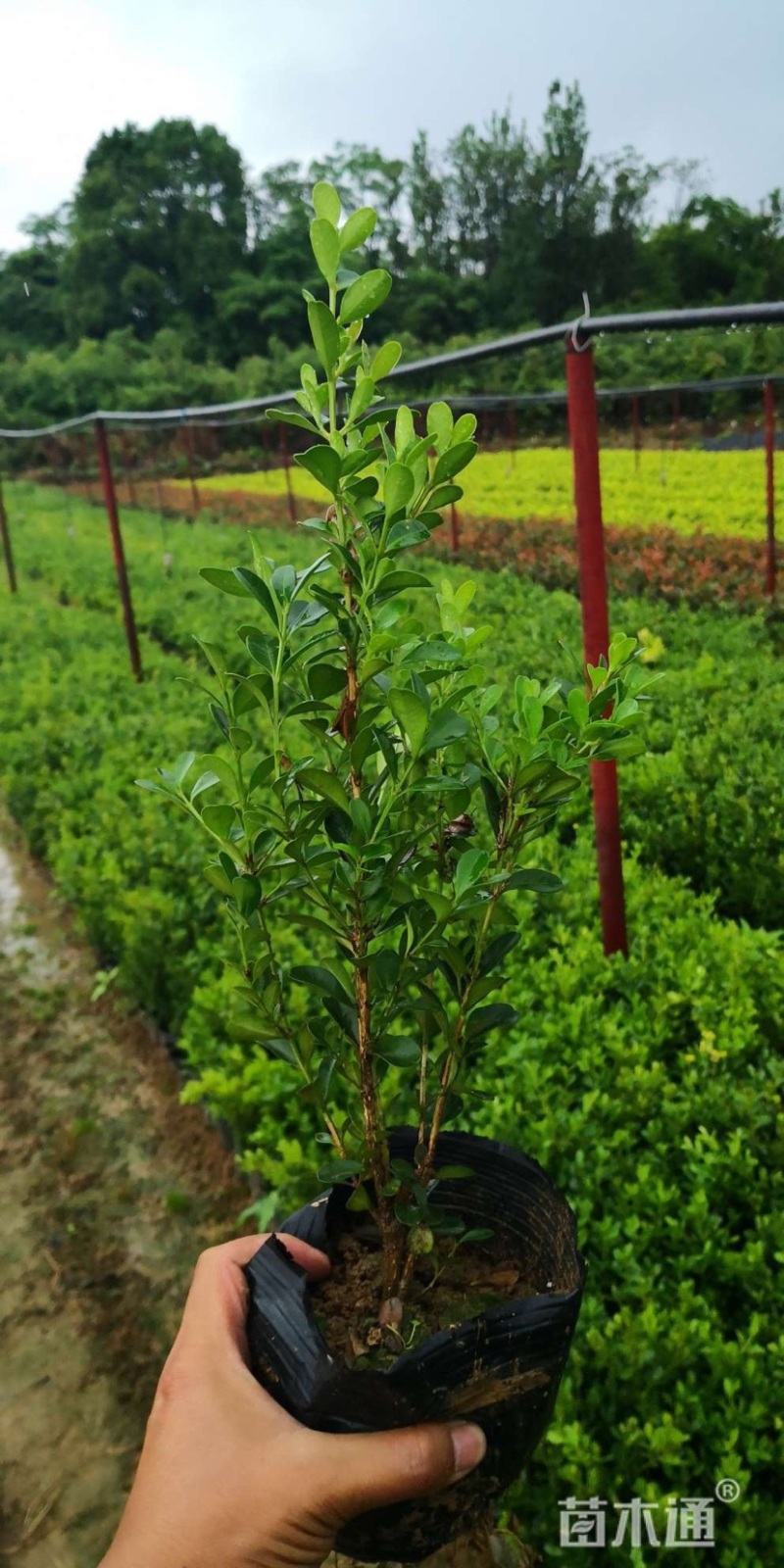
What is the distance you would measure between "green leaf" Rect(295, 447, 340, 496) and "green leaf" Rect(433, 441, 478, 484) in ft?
0.34

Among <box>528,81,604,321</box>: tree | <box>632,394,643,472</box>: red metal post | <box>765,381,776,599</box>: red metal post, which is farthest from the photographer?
<box>528,81,604,321</box>: tree

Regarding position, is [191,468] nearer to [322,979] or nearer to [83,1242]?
[83,1242]

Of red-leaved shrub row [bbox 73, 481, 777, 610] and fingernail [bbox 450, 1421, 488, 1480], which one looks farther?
red-leaved shrub row [bbox 73, 481, 777, 610]

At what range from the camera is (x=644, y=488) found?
361cm

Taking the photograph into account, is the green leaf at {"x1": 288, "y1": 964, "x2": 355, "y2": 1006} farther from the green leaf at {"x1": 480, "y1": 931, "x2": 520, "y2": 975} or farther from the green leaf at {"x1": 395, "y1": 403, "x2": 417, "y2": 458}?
the green leaf at {"x1": 395, "y1": 403, "x2": 417, "y2": 458}

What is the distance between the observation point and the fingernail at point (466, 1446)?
38.8 inches

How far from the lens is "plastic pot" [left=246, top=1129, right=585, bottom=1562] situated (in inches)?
37.7

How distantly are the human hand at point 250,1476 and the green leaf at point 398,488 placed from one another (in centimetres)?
88

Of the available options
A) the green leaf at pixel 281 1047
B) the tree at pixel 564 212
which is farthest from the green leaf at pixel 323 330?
the tree at pixel 564 212

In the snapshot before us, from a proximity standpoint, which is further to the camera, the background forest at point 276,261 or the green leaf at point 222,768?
the background forest at point 276,261

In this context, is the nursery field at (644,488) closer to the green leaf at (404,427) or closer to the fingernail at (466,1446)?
the green leaf at (404,427)

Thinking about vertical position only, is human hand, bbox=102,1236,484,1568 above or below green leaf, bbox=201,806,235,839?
below

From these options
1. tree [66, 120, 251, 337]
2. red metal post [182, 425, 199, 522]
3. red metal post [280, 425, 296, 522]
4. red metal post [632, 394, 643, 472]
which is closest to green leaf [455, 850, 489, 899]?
red metal post [632, 394, 643, 472]

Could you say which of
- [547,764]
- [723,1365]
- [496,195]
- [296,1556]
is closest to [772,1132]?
[723,1365]
